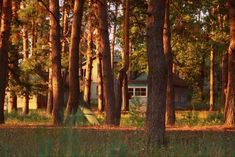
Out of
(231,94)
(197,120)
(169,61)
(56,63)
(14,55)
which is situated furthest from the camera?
(14,55)

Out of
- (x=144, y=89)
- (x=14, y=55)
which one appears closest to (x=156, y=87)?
(x=14, y=55)

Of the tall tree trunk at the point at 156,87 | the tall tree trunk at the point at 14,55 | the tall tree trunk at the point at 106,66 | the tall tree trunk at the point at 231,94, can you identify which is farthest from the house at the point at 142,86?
the tall tree trunk at the point at 156,87

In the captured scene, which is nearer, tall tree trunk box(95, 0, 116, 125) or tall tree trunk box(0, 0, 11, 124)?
tall tree trunk box(95, 0, 116, 125)

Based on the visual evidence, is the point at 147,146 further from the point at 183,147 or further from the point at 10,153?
the point at 10,153

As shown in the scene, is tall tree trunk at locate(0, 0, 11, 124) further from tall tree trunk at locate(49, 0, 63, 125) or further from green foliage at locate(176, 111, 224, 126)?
green foliage at locate(176, 111, 224, 126)

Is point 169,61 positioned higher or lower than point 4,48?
lower

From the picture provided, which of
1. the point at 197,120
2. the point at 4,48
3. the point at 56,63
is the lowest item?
the point at 197,120

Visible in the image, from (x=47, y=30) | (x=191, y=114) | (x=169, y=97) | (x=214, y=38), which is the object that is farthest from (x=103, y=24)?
(x=47, y=30)

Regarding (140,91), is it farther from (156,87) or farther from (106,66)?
(156,87)

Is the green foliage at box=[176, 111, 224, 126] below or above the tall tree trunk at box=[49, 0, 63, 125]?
below

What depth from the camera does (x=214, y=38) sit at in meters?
41.1

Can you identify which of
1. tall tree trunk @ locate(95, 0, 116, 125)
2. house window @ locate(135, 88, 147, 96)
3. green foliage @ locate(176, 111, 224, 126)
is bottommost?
green foliage @ locate(176, 111, 224, 126)

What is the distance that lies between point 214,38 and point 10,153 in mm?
32042

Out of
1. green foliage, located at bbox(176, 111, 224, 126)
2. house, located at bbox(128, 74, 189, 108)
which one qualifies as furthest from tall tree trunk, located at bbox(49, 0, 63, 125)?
house, located at bbox(128, 74, 189, 108)
